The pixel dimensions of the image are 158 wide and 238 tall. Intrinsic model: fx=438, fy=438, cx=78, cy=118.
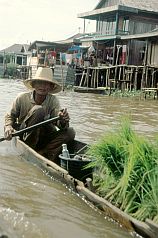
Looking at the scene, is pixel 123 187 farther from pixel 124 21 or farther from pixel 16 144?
pixel 124 21

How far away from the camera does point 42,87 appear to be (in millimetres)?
6289

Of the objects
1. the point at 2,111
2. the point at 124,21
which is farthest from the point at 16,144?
the point at 124,21

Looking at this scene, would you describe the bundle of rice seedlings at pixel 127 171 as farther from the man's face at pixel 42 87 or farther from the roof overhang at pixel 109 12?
the roof overhang at pixel 109 12

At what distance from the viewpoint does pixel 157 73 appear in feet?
73.5

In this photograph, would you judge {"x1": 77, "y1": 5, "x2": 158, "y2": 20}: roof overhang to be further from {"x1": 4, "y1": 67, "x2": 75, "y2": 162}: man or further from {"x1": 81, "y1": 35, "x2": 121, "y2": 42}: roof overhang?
{"x1": 4, "y1": 67, "x2": 75, "y2": 162}: man

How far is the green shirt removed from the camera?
630cm

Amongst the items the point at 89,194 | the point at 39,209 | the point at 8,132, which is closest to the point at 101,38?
the point at 8,132

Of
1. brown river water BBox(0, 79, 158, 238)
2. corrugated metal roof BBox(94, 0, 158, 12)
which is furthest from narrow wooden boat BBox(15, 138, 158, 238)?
corrugated metal roof BBox(94, 0, 158, 12)

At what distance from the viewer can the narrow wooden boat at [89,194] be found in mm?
3516

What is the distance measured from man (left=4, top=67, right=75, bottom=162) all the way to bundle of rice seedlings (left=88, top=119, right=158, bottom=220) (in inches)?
55.9

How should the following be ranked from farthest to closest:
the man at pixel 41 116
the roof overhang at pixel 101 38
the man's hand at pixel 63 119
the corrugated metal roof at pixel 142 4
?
the corrugated metal roof at pixel 142 4 → the roof overhang at pixel 101 38 → the man at pixel 41 116 → the man's hand at pixel 63 119

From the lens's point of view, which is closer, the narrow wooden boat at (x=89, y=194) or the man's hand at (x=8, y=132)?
the narrow wooden boat at (x=89, y=194)

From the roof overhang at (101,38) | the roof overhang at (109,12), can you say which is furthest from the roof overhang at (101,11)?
the roof overhang at (101,38)

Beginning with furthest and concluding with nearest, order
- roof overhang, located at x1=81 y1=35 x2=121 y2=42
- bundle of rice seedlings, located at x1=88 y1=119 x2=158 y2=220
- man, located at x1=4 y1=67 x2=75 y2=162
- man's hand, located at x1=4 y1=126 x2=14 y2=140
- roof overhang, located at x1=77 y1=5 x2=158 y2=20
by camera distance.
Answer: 1. roof overhang, located at x1=81 y1=35 x2=121 y2=42
2. roof overhang, located at x1=77 y1=5 x2=158 y2=20
3. man, located at x1=4 y1=67 x2=75 y2=162
4. man's hand, located at x1=4 y1=126 x2=14 y2=140
5. bundle of rice seedlings, located at x1=88 y1=119 x2=158 y2=220
